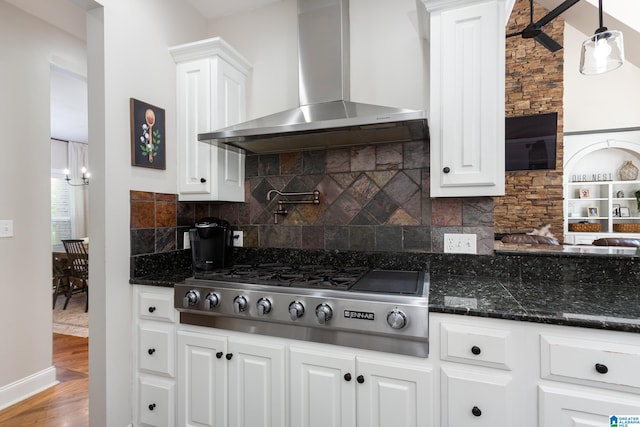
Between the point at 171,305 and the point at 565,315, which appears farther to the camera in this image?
the point at 171,305

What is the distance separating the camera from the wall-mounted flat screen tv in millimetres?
4578

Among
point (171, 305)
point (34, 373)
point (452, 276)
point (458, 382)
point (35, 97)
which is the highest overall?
point (35, 97)

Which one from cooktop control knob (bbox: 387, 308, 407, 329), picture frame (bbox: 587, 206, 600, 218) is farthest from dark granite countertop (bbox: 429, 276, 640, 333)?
picture frame (bbox: 587, 206, 600, 218)

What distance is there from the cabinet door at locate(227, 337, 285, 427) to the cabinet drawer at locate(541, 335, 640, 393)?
105 centimetres

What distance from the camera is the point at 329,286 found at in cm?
146

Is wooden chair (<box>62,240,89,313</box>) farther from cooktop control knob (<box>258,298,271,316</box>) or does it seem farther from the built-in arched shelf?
the built-in arched shelf

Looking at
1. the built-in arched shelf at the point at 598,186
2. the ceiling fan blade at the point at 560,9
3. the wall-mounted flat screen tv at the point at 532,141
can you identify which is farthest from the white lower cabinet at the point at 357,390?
the built-in arched shelf at the point at 598,186

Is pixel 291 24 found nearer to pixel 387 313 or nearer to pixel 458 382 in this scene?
pixel 387 313

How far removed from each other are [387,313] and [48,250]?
275 centimetres

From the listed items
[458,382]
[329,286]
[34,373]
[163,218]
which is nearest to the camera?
[458,382]

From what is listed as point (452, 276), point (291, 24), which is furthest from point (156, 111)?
point (452, 276)

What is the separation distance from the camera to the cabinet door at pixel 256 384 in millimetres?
1447

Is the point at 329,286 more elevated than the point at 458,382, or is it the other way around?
the point at 329,286

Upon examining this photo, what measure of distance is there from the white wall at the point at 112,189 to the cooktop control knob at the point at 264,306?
34.2 inches
